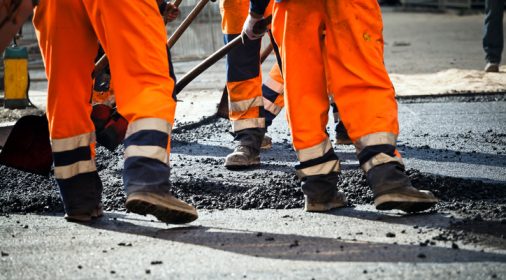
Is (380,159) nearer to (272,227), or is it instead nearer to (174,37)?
(272,227)

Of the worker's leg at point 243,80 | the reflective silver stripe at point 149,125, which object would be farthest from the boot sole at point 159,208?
the worker's leg at point 243,80

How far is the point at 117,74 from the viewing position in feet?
13.2

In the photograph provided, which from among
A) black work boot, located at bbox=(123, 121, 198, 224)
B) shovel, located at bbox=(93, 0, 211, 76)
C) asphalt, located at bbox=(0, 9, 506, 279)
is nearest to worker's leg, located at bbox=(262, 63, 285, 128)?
asphalt, located at bbox=(0, 9, 506, 279)

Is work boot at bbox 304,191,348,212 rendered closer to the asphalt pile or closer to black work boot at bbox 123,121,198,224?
the asphalt pile

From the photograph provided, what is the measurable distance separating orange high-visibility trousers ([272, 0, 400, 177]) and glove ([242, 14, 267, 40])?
1.26 feet

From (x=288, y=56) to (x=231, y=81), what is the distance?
171 centimetres

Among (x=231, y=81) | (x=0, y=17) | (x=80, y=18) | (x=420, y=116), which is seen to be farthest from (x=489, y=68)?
(x=0, y=17)

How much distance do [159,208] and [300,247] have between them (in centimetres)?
60

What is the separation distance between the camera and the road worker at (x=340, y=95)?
416cm

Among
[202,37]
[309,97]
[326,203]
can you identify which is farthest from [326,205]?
[202,37]

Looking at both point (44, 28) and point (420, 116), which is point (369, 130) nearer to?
point (44, 28)

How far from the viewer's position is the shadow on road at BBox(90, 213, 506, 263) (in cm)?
346

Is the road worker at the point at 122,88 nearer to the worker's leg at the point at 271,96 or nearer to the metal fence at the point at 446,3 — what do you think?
the worker's leg at the point at 271,96

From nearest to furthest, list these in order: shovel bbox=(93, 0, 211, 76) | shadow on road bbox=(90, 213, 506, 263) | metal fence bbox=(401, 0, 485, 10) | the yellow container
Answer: shadow on road bbox=(90, 213, 506, 263)
shovel bbox=(93, 0, 211, 76)
the yellow container
metal fence bbox=(401, 0, 485, 10)
